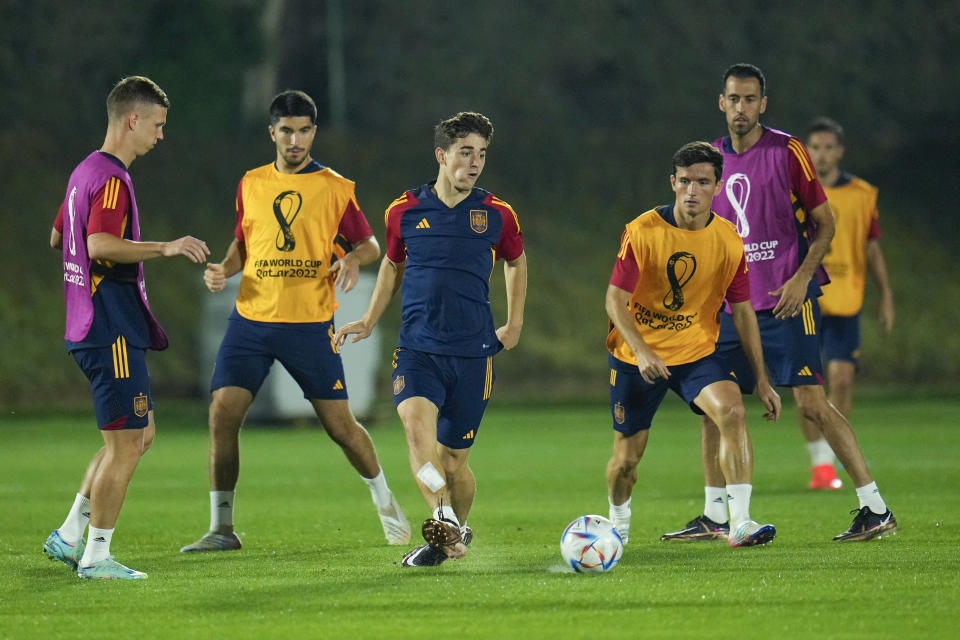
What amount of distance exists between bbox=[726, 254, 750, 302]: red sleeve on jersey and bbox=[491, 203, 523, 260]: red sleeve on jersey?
1.21m

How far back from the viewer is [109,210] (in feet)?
22.0

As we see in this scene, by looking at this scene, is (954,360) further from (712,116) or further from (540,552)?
(540,552)

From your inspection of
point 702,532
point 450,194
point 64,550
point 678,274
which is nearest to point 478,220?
point 450,194

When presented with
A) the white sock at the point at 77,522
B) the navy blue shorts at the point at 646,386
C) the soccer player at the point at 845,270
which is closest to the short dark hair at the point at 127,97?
the white sock at the point at 77,522

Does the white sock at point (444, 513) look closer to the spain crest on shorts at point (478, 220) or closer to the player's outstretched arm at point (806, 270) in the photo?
the spain crest on shorts at point (478, 220)

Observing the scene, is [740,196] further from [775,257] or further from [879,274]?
[879,274]

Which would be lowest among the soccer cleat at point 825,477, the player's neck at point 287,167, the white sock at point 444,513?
the soccer cleat at point 825,477

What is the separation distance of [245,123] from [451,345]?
24960 millimetres

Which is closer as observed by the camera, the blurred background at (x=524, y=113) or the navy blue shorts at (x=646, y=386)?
the navy blue shorts at (x=646, y=386)

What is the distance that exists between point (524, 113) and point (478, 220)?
81.5ft

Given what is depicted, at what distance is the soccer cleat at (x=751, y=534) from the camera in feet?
24.9

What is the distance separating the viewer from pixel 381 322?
84.6 feet

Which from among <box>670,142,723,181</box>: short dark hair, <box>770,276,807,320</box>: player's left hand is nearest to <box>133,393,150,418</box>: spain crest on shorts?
<box>670,142,723,181</box>: short dark hair

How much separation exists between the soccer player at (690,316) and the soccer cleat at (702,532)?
0.55 meters
